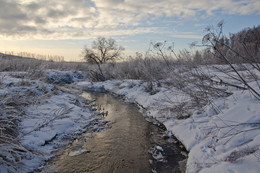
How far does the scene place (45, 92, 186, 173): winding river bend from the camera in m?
2.62

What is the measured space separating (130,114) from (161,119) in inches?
48.9

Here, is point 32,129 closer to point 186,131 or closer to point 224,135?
point 186,131

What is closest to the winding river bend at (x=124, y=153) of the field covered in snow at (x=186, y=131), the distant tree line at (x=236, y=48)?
the field covered in snow at (x=186, y=131)

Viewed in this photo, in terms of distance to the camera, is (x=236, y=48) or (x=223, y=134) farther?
(x=236, y=48)

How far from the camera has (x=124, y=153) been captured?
305 centimetres

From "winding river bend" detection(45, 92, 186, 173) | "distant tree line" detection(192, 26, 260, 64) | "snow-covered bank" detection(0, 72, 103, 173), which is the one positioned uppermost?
"distant tree line" detection(192, 26, 260, 64)

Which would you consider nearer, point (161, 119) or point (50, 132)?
point (50, 132)

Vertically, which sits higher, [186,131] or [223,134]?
[223,134]

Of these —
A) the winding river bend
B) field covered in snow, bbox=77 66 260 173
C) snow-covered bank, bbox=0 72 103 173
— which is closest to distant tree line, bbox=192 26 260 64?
field covered in snow, bbox=77 66 260 173

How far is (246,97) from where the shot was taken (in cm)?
297

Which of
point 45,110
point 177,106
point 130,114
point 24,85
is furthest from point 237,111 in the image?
point 24,85

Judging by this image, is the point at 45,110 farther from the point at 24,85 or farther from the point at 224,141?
the point at 224,141

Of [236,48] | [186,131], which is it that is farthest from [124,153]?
[236,48]

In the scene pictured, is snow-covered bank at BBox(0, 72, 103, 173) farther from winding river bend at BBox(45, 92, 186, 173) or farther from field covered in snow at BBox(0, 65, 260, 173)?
winding river bend at BBox(45, 92, 186, 173)
